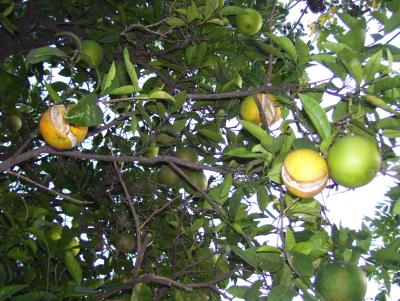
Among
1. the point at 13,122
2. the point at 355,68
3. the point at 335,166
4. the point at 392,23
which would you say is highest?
the point at 392,23

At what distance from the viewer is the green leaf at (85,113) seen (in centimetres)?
154

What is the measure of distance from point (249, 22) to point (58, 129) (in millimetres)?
1506

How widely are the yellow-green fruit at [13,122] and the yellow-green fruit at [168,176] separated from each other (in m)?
1.36

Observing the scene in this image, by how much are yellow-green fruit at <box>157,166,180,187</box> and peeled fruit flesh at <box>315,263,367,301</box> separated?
1467 mm

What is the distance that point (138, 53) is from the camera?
328 centimetres

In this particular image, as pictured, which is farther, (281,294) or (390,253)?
(390,253)

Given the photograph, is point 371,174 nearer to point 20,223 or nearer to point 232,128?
point 232,128

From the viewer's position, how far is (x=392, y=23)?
5.89ft

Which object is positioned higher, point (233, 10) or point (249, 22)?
point (233, 10)

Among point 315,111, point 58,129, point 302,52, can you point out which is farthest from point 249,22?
point 58,129

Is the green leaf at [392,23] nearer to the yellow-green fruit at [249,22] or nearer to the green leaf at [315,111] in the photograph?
the green leaf at [315,111]

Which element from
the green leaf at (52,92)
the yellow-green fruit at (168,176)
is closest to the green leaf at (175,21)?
the yellow-green fruit at (168,176)

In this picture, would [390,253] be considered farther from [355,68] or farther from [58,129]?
[58,129]

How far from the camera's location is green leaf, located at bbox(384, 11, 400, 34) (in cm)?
178
